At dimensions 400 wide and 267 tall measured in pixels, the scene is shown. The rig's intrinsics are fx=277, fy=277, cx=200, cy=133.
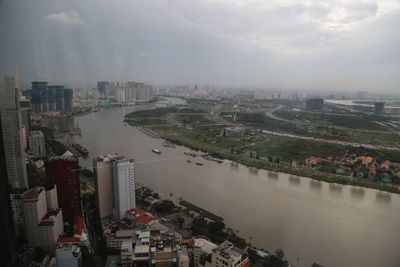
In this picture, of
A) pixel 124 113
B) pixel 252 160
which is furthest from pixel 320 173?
pixel 124 113

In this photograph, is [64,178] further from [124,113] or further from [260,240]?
[124,113]

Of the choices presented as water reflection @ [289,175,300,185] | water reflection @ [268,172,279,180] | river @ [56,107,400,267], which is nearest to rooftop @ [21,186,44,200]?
river @ [56,107,400,267]

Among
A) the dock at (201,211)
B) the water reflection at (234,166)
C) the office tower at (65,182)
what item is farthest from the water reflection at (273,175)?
the office tower at (65,182)

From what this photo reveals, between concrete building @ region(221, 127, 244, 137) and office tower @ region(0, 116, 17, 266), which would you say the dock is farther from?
→ concrete building @ region(221, 127, 244, 137)

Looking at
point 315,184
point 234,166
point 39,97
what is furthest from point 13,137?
point 315,184

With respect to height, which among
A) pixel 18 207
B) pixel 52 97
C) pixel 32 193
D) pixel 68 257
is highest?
pixel 52 97

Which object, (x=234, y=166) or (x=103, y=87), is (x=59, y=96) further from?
(x=234, y=166)
